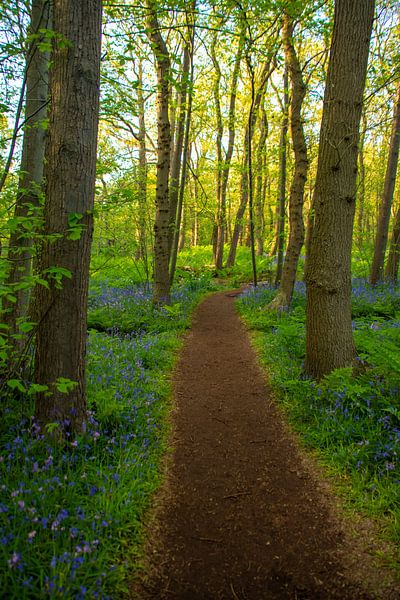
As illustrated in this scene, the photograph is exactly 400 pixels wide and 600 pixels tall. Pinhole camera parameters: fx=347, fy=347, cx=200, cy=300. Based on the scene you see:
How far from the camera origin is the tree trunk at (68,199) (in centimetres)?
310

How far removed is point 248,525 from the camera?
296 centimetres

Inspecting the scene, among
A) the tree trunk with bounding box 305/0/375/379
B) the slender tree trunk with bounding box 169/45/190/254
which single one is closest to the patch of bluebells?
the tree trunk with bounding box 305/0/375/379

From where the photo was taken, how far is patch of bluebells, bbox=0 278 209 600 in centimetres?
217

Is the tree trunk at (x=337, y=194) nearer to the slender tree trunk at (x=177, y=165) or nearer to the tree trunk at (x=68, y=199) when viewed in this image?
the tree trunk at (x=68, y=199)

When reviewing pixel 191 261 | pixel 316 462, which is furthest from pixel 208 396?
pixel 191 261

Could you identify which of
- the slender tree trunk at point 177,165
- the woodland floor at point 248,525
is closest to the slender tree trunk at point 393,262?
the slender tree trunk at point 177,165

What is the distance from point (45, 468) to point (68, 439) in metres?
0.58

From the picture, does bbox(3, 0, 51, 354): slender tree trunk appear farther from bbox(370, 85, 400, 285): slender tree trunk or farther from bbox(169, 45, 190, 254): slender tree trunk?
bbox(370, 85, 400, 285): slender tree trunk

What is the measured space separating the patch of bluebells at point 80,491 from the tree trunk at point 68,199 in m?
0.37

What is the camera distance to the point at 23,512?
2492mm

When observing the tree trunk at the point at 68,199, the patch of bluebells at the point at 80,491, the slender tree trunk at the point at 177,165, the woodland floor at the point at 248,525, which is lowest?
the woodland floor at the point at 248,525

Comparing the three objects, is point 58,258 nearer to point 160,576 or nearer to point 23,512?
point 23,512

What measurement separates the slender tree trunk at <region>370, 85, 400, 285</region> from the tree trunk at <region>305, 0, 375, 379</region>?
283 inches

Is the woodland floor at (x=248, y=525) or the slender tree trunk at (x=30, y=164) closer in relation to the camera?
the woodland floor at (x=248, y=525)
